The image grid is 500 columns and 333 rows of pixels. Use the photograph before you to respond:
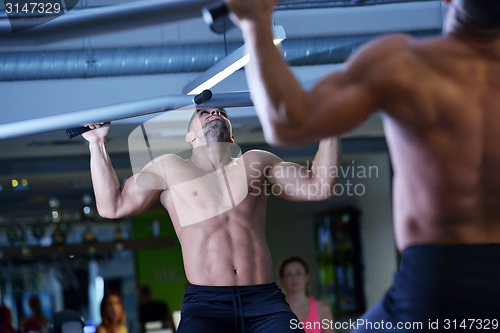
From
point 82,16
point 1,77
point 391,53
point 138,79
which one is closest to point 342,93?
point 391,53

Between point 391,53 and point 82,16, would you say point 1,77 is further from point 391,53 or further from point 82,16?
point 391,53

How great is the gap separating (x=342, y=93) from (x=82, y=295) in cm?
916

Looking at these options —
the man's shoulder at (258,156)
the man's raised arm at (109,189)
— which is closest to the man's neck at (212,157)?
the man's shoulder at (258,156)

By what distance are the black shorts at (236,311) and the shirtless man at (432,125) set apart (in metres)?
1.18

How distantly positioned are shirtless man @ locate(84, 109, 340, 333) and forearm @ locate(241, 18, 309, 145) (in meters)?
1.14

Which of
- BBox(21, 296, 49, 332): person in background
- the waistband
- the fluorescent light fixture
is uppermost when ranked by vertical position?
the fluorescent light fixture

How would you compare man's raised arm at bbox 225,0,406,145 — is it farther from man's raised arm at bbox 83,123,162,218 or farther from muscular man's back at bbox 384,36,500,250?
man's raised arm at bbox 83,123,162,218

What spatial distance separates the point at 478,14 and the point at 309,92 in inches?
12.9

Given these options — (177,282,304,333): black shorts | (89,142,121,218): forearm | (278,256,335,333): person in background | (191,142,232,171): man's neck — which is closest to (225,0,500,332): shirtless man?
(177,282,304,333): black shorts

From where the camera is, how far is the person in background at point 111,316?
16.4 ft

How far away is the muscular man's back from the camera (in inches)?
34.2

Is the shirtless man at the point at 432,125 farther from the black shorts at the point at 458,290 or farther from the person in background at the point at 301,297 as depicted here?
the person in background at the point at 301,297

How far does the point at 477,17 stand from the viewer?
2.96 ft

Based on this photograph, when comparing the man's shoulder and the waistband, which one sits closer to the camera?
the waistband
